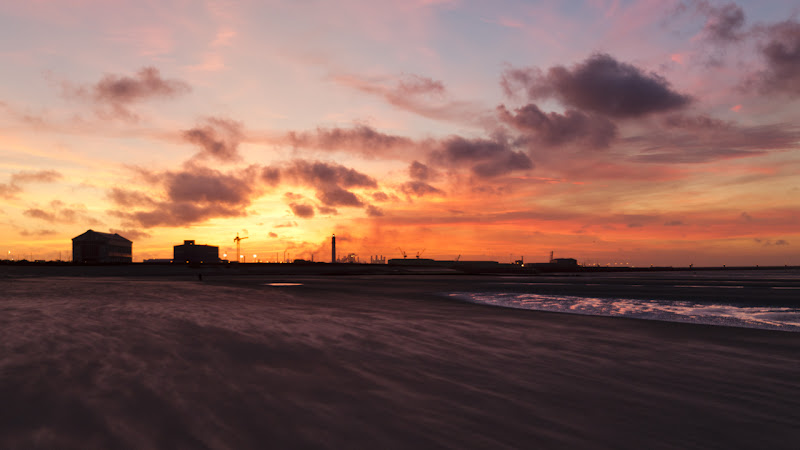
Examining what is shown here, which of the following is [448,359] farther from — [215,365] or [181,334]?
[181,334]

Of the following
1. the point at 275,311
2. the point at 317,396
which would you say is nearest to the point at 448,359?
the point at 317,396

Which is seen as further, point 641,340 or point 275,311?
point 275,311

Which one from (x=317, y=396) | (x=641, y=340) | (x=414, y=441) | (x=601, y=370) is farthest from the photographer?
(x=641, y=340)

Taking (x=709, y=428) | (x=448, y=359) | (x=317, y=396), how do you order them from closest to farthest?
1. (x=709, y=428)
2. (x=317, y=396)
3. (x=448, y=359)

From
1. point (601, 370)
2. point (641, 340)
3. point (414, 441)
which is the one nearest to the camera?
point (414, 441)

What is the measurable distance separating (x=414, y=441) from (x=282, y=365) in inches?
258

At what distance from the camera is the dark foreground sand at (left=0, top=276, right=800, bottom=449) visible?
24.8 ft

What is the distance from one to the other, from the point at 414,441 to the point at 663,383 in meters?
6.89

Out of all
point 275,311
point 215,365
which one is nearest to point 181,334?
point 215,365

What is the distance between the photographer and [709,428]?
26.2 ft

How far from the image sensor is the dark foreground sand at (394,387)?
7.56m

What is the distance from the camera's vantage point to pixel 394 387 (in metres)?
10.6

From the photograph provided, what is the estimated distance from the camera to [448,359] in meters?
13.9

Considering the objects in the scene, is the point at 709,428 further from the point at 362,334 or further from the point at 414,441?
the point at 362,334
